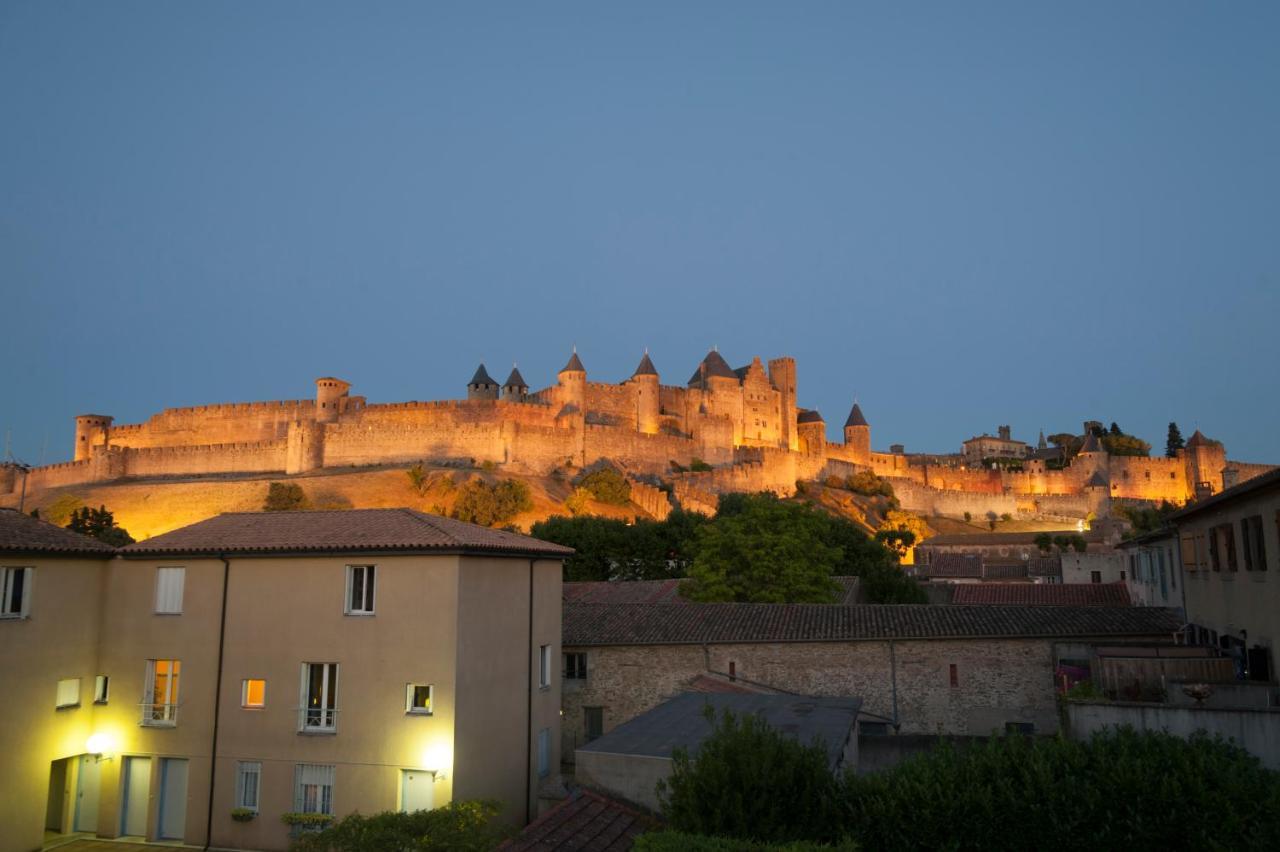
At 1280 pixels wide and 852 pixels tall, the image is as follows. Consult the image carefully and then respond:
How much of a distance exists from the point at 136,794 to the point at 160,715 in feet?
5.23

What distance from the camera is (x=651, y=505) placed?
75.5m

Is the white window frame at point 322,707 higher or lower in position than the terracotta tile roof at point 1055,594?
lower

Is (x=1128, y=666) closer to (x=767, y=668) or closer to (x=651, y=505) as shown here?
(x=767, y=668)

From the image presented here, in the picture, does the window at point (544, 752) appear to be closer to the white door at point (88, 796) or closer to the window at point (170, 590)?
the window at point (170, 590)

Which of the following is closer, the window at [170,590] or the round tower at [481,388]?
the window at [170,590]

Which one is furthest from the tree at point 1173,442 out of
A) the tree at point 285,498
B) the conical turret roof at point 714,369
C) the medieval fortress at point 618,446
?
the tree at point 285,498

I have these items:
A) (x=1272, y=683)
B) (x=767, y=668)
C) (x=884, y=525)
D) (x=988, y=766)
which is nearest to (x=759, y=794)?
(x=988, y=766)

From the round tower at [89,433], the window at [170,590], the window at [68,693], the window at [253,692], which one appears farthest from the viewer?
the round tower at [89,433]

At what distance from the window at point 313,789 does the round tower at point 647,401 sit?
76.4m

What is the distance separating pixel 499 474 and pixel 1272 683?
68544mm

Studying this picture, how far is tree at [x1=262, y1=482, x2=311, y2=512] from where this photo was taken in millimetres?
69188

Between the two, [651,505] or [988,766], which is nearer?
[988,766]

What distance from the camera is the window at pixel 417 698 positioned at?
17.0 metres

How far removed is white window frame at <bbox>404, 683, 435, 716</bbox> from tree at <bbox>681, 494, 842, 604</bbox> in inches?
671
